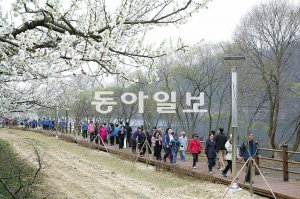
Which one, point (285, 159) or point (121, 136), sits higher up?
point (121, 136)

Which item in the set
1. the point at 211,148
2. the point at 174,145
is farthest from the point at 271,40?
the point at 211,148

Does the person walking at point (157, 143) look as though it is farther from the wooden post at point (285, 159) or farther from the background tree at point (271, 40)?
the background tree at point (271, 40)

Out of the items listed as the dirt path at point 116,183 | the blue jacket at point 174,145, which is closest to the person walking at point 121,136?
the dirt path at point 116,183

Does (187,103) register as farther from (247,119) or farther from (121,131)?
(121,131)

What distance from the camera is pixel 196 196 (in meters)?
11.4

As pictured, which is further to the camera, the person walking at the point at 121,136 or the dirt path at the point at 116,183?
the person walking at the point at 121,136

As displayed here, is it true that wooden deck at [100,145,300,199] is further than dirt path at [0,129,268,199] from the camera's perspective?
No

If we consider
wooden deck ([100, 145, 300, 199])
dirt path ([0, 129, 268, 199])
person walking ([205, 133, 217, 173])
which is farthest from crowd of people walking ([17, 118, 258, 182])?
dirt path ([0, 129, 268, 199])

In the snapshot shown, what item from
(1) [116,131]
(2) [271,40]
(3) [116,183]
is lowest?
(3) [116,183]

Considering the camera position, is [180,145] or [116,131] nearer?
[180,145]

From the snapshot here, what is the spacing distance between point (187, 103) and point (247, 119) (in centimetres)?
599

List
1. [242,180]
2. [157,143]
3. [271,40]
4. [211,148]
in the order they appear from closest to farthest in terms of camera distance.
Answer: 1. [242,180]
2. [211,148]
3. [157,143]
4. [271,40]

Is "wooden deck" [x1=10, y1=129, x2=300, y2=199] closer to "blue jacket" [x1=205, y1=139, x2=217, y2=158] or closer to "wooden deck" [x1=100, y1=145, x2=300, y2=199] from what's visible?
"wooden deck" [x1=100, y1=145, x2=300, y2=199]

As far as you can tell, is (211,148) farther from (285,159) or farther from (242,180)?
(285,159)
